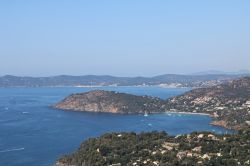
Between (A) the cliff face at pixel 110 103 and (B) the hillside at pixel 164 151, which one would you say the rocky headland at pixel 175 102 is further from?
(B) the hillside at pixel 164 151

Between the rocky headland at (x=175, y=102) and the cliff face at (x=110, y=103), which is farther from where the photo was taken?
the cliff face at (x=110, y=103)

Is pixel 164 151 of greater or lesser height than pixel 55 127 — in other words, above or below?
above

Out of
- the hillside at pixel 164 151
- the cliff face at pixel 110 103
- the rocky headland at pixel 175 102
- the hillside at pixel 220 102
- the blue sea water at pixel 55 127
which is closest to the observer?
the hillside at pixel 164 151

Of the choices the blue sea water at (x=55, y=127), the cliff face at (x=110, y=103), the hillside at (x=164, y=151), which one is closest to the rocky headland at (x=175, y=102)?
the cliff face at (x=110, y=103)

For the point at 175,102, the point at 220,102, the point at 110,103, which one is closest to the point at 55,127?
the point at 110,103

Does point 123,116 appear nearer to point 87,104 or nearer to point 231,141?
point 87,104

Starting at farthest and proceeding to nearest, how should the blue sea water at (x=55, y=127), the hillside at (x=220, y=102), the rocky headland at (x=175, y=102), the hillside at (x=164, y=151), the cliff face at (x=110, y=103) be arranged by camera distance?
the cliff face at (x=110, y=103), the rocky headland at (x=175, y=102), the hillside at (x=220, y=102), the blue sea water at (x=55, y=127), the hillside at (x=164, y=151)

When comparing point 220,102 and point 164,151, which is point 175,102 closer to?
point 220,102
